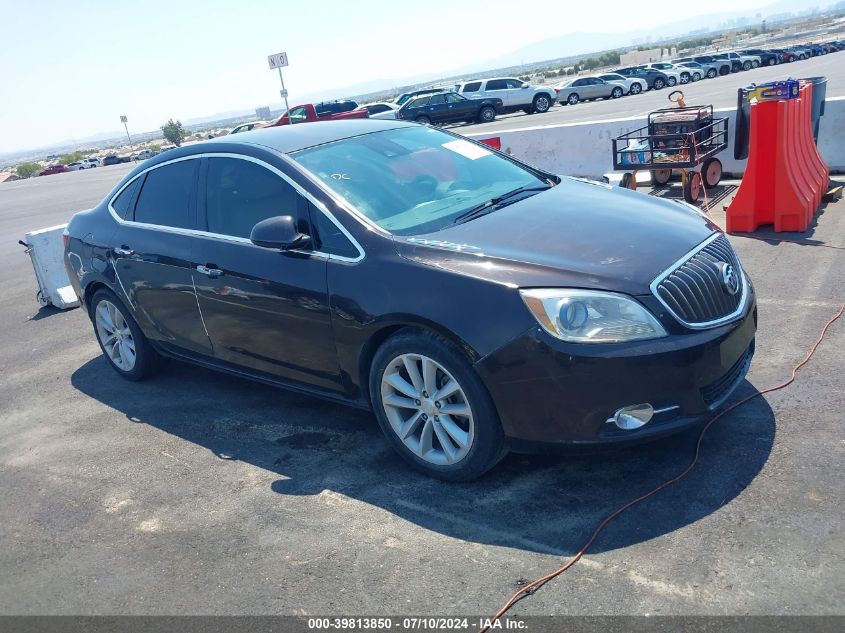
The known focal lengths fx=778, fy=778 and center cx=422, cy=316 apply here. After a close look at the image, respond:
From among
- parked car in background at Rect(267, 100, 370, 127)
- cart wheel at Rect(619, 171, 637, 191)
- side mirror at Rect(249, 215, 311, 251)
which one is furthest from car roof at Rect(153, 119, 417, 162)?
parked car in background at Rect(267, 100, 370, 127)

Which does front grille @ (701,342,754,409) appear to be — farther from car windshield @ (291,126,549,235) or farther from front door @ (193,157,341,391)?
front door @ (193,157,341,391)

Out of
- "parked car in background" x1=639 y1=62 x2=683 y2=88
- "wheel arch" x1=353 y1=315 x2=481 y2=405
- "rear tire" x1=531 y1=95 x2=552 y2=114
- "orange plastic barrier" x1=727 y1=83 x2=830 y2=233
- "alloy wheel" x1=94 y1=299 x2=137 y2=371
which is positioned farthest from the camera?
"parked car in background" x1=639 y1=62 x2=683 y2=88

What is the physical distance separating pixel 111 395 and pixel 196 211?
182cm

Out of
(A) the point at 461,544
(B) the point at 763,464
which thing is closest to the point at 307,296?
(A) the point at 461,544

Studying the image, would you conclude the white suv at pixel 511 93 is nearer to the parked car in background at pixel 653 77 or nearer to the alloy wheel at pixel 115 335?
the parked car in background at pixel 653 77

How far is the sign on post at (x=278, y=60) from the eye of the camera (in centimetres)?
2522

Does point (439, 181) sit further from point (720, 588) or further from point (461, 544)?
point (720, 588)

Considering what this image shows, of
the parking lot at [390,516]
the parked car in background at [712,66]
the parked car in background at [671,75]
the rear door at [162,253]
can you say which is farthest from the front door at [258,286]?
the parked car in background at [712,66]

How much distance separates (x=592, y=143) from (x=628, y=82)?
3566 cm

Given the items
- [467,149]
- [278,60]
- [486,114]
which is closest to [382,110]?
[486,114]

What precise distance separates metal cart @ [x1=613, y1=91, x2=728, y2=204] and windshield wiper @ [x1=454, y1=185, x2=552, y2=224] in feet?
18.7

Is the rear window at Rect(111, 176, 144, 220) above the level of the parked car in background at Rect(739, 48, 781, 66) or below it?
above

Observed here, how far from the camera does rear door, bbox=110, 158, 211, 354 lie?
5.09 meters

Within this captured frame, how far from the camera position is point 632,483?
3744 mm
